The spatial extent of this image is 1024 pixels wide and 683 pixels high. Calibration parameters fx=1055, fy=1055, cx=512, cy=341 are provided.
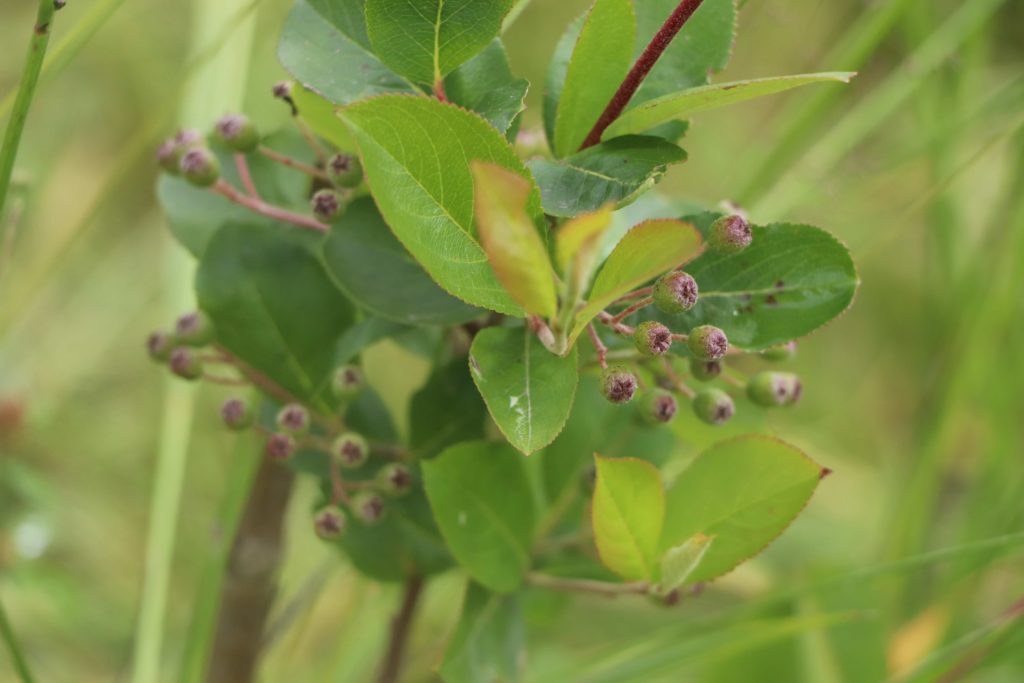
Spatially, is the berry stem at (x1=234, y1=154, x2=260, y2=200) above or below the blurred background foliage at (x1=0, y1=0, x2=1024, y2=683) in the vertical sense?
above

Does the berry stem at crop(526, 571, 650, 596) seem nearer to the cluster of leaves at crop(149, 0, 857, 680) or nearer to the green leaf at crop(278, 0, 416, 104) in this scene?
the cluster of leaves at crop(149, 0, 857, 680)

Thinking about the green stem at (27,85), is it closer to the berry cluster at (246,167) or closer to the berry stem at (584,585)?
the berry cluster at (246,167)

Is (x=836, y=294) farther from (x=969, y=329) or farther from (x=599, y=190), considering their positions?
(x=969, y=329)

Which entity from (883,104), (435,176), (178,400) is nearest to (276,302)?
(435,176)

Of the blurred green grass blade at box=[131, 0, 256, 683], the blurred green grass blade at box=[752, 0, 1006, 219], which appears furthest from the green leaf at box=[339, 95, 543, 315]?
the blurred green grass blade at box=[752, 0, 1006, 219]

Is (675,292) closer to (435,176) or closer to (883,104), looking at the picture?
(435,176)

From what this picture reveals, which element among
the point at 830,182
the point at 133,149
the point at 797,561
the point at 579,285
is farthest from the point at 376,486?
the point at 797,561
